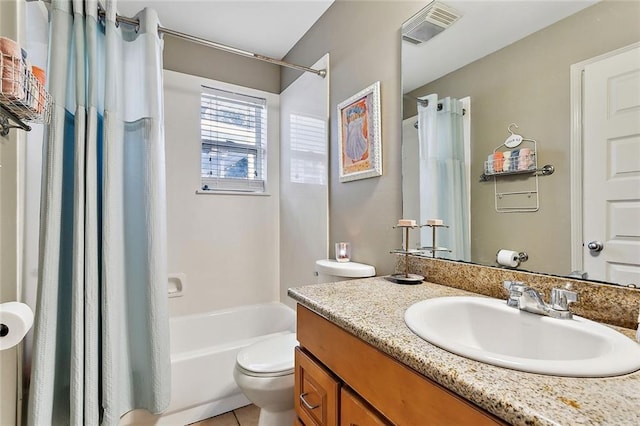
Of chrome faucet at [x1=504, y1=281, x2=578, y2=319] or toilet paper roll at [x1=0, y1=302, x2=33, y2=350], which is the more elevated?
chrome faucet at [x1=504, y1=281, x2=578, y2=319]

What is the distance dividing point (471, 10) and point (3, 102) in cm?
153

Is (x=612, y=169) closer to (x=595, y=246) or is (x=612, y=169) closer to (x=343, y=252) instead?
(x=595, y=246)

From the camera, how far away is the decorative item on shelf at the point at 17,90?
737mm

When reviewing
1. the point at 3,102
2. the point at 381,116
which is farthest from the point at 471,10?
the point at 3,102

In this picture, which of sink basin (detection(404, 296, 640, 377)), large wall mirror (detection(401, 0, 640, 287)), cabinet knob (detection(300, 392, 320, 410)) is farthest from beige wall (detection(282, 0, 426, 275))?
cabinet knob (detection(300, 392, 320, 410))

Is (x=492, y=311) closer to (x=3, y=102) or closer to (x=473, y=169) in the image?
(x=473, y=169)

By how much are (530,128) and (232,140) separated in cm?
216

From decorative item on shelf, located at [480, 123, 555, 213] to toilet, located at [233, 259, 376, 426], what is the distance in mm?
717

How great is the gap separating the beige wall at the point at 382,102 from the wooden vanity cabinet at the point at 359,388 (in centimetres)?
66

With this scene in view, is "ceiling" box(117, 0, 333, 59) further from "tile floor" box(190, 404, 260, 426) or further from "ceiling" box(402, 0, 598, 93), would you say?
"tile floor" box(190, 404, 260, 426)

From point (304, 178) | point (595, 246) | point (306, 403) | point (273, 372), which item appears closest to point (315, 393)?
point (306, 403)

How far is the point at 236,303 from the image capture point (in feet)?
8.16

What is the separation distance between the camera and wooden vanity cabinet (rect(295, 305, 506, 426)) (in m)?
0.53

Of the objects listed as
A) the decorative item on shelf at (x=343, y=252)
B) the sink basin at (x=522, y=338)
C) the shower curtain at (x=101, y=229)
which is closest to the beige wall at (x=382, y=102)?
the decorative item on shelf at (x=343, y=252)
